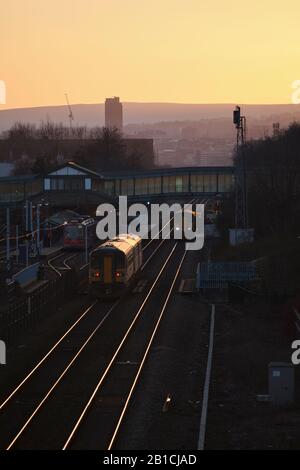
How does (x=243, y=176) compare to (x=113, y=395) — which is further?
(x=243, y=176)

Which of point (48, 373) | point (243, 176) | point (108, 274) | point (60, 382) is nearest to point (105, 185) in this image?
point (243, 176)

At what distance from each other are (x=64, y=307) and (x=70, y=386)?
35.8ft

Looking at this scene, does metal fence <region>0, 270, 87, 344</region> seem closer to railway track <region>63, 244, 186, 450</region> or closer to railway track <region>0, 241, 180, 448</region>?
railway track <region>0, 241, 180, 448</region>

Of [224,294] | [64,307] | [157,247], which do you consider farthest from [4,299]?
[157,247]

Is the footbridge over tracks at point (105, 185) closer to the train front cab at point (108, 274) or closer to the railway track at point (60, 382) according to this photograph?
the train front cab at point (108, 274)

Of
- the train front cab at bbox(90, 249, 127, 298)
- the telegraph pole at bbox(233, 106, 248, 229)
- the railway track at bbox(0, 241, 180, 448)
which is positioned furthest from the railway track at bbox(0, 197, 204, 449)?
the telegraph pole at bbox(233, 106, 248, 229)

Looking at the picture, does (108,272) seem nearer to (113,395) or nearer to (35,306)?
(35,306)

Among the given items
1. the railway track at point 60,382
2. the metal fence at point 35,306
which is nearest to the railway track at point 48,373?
the railway track at point 60,382

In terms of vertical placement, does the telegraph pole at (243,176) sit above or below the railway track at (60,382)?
above

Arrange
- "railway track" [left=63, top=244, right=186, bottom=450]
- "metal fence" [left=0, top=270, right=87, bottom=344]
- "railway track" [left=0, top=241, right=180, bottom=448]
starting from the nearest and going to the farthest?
"railway track" [left=63, top=244, right=186, bottom=450] < "railway track" [left=0, top=241, right=180, bottom=448] < "metal fence" [left=0, top=270, right=87, bottom=344]

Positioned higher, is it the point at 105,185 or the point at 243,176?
the point at 243,176

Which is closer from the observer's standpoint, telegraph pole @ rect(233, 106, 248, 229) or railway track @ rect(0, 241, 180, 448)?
railway track @ rect(0, 241, 180, 448)

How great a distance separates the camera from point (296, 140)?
66.6 metres
